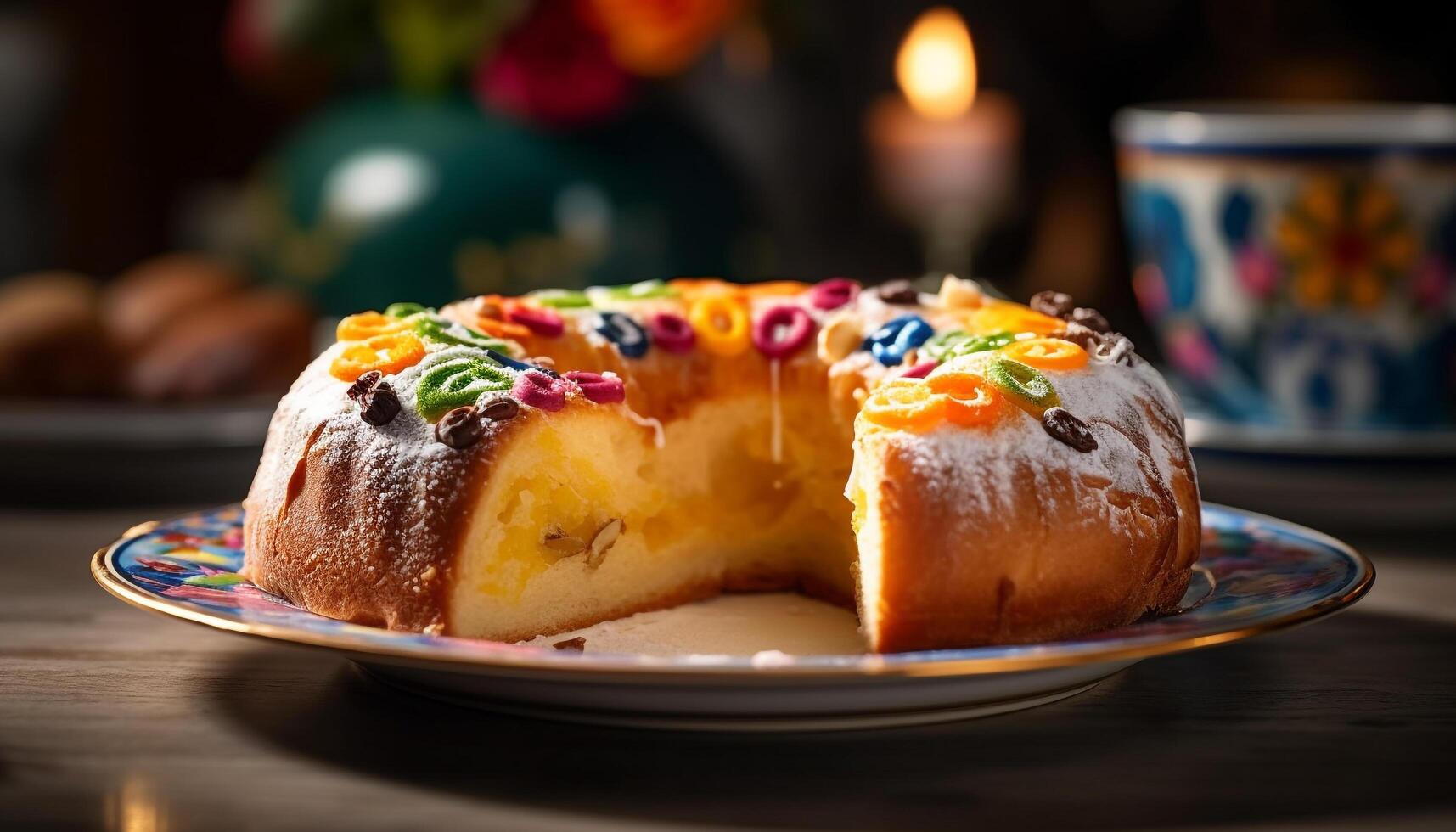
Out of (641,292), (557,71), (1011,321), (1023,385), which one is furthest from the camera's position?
(557,71)

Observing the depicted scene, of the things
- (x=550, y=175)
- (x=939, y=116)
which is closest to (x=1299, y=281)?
(x=939, y=116)

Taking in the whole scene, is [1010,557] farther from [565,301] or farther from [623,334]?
[565,301]

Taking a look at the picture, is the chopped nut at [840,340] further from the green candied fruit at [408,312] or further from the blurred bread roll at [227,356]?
the blurred bread roll at [227,356]

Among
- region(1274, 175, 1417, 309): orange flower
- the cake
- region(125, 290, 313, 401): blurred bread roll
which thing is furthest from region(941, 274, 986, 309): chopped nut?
region(125, 290, 313, 401): blurred bread roll

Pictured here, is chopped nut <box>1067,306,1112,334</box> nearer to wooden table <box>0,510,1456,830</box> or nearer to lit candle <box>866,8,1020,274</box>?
wooden table <box>0,510,1456,830</box>

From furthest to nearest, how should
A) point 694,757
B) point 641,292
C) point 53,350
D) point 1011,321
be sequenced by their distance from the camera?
point 53,350 < point 641,292 < point 1011,321 < point 694,757

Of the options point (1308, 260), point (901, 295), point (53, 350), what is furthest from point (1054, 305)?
point (53, 350)

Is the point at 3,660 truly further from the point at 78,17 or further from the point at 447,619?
the point at 78,17
